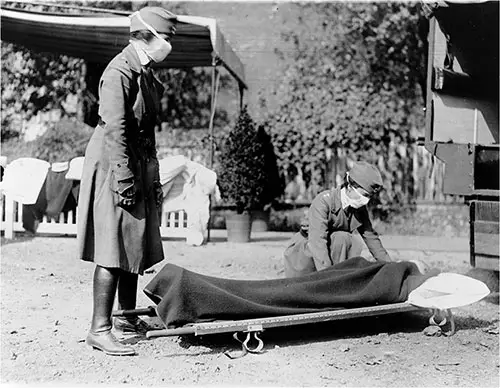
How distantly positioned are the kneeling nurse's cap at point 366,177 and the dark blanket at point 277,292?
1.87 ft

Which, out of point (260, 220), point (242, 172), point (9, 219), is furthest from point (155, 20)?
point (260, 220)

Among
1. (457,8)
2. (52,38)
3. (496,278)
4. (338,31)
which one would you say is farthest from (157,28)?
(338,31)

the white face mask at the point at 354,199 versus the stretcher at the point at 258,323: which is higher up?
the white face mask at the point at 354,199

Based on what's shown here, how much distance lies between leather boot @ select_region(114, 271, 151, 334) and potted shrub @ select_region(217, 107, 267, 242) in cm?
560

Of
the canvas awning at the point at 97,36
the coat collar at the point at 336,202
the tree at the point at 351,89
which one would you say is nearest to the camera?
the coat collar at the point at 336,202

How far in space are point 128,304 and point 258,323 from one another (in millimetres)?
889

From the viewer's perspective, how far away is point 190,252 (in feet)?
28.1

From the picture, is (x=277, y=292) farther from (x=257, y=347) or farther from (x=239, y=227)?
(x=239, y=227)

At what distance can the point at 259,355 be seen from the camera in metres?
3.98

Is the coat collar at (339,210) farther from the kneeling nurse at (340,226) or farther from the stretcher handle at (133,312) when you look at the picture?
the stretcher handle at (133,312)

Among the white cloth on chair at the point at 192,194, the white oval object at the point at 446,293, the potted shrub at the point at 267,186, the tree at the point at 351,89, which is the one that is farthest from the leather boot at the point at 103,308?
the tree at the point at 351,89

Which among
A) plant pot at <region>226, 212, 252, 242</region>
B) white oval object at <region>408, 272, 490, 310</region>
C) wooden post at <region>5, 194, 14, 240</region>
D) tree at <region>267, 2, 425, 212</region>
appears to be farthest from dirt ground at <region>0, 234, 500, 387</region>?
tree at <region>267, 2, 425, 212</region>

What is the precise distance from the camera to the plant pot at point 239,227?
9812 millimetres

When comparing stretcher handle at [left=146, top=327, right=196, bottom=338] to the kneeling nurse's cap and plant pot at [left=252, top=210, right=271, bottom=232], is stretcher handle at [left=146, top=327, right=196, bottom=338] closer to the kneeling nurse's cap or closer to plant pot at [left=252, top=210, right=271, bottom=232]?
the kneeling nurse's cap
